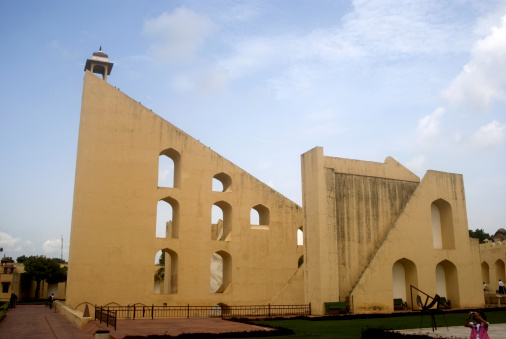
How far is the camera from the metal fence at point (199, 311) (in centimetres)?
1820

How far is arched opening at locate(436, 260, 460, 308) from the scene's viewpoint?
20.1 meters

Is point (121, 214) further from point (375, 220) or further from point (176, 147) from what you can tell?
point (375, 220)

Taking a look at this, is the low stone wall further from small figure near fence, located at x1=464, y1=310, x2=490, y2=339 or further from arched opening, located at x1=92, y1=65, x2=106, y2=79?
arched opening, located at x1=92, y1=65, x2=106, y2=79

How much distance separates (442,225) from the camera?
2120cm

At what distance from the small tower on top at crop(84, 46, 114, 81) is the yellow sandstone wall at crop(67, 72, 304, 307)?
201 centimetres

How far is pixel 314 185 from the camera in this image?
60.7 ft

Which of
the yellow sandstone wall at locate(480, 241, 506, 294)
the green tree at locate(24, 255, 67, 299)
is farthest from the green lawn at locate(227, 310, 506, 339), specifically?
the green tree at locate(24, 255, 67, 299)

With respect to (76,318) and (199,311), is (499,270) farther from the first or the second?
(76,318)

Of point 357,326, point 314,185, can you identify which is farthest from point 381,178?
point 357,326

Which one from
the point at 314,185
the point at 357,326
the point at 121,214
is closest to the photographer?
the point at 357,326

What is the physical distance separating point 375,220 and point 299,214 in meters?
4.74

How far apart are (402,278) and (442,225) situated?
3276 millimetres

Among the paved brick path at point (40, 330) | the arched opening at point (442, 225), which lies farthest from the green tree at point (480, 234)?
the paved brick path at point (40, 330)

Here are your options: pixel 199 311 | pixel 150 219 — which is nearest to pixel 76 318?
pixel 150 219
